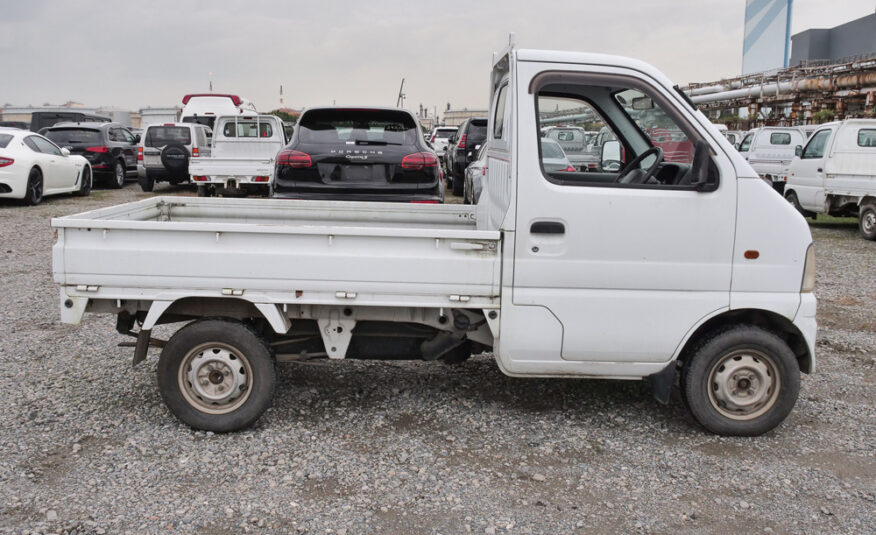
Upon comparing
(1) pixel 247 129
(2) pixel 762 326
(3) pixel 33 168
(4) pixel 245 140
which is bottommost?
(2) pixel 762 326

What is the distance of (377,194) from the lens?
820 centimetres

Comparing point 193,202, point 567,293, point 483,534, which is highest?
point 193,202

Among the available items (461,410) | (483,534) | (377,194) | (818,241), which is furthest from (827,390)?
(818,241)

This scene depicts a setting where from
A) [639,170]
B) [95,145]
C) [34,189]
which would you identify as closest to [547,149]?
[639,170]

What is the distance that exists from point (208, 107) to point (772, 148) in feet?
56.9

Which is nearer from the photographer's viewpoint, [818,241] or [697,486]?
[697,486]

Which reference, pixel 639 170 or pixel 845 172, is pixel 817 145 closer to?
pixel 845 172

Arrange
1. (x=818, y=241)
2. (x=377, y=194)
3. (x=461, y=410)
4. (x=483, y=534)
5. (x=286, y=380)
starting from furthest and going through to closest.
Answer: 1. (x=818, y=241)
2. (x=377, y=194)
3. (x=286, y=380)
4. (x=461, y=410)
5. (x=483, y=534)

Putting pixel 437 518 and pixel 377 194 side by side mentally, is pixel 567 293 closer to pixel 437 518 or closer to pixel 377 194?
pixel 437 518

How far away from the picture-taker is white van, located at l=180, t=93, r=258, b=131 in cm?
2469

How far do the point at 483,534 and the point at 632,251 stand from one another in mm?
1741

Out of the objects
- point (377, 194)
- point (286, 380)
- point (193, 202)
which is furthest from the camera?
point (377, 194)

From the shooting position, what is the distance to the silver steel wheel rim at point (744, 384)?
4.38 metres

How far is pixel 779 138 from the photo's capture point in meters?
19.2
